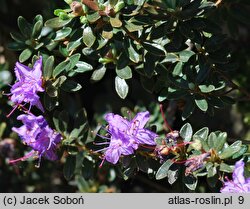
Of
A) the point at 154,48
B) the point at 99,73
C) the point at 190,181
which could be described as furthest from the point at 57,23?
the point at 190,181

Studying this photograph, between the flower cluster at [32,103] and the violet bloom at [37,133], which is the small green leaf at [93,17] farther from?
the violet bloom at [37,133]

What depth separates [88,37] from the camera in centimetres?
204

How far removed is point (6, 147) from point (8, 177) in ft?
1.83

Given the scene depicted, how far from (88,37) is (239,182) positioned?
28.9 inches

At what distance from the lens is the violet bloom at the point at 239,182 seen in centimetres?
181

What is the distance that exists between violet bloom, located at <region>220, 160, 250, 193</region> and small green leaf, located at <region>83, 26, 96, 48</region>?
66cm

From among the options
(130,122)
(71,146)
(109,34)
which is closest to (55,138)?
(71,146)

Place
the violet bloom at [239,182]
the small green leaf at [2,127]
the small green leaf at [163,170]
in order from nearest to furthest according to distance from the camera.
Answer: the violet bloom at [239,182] < the small green leaf at [163,170] < the small green leaf at [2,127]

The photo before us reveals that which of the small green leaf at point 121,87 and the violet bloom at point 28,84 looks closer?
the violet bloom at point 28,84

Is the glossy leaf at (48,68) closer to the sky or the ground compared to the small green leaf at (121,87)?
closer to the sky

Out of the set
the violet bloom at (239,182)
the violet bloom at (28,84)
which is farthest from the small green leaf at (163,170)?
the violet bloom at (28,84)

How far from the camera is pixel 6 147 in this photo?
2422 mm

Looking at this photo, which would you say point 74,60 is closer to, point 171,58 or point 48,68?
point 48,68
